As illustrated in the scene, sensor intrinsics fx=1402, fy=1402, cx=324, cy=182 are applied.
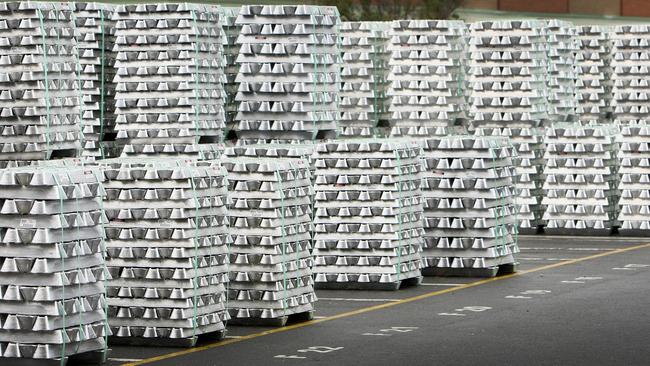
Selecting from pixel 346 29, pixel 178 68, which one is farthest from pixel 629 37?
pixel 178 68

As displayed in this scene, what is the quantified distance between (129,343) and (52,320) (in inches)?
→ 63.5

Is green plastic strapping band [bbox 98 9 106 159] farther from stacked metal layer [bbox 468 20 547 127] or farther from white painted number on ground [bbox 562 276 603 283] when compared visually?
stacked metal layer [bbox 468 20 547 127]

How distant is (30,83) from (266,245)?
9.98 feet

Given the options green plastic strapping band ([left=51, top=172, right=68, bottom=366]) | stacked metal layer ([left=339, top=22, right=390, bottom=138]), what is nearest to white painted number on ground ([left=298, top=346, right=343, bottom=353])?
green plastic strapping band ([left=51, top=172, right=68, bottom=366])

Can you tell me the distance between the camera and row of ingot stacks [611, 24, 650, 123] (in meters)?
25.1

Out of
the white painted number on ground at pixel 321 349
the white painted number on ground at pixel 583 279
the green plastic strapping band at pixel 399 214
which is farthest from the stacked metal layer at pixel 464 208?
the white painted number on ground at pixel 321 349

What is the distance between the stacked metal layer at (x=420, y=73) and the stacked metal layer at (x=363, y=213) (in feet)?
15.0

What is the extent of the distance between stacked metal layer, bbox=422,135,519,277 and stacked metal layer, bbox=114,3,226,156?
9.89 feet

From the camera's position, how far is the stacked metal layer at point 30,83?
1437 centimetres

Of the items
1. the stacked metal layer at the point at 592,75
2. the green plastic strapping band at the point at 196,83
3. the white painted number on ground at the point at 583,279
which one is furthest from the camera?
the stacked metal layer at the point at 592,75

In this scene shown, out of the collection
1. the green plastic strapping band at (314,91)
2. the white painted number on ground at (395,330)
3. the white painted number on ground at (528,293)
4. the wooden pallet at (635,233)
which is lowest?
the white painted number on ground at (395,330)

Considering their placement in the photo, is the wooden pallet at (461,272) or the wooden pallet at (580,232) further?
the wooden pallet at (580,232)

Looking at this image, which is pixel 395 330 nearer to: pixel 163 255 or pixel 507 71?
pixel 163 255

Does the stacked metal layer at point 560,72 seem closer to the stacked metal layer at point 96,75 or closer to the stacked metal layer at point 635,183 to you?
the stacked metal layer at point 635,183
